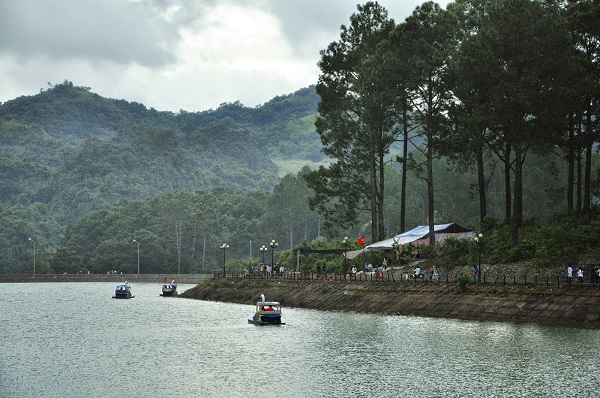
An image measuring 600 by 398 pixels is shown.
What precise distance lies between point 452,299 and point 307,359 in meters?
21.0

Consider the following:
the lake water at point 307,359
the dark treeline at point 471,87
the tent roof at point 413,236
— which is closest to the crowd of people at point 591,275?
the lake water at point 307,359

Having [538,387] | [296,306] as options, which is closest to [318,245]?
[296,306]

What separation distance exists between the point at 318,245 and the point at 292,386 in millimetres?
85207

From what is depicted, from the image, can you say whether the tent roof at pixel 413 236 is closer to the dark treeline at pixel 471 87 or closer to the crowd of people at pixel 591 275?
the dark treeline at pixel 471 87

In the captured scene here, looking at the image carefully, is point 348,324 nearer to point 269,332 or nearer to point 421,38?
point 269,332

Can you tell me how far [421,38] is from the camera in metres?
87.2

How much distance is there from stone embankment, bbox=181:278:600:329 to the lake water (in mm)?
1681

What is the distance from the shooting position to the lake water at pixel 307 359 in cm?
4034

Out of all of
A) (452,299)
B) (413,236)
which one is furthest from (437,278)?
(413,236)

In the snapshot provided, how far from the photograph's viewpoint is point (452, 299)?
6806cm

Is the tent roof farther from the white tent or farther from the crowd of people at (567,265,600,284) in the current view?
the crowd of people at (567,265,600,284)

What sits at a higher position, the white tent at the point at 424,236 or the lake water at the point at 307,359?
the white tent at the point at 424,236

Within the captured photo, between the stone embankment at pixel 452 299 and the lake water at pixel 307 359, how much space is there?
168 cm

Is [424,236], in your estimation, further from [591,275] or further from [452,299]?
[591,275]
